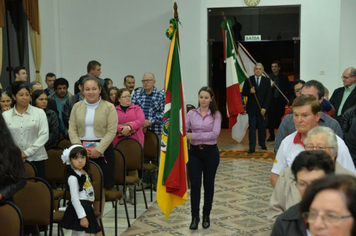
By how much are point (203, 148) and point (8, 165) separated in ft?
7.79

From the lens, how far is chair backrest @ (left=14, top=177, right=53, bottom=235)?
13.5 feet

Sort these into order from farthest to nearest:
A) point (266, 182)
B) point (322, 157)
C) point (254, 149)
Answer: point (254, 149) → point (266, 182) → point (322, 157)

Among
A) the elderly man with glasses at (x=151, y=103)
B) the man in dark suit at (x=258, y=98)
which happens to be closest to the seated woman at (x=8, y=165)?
the elderly man with glasses at (x=151, y=103)

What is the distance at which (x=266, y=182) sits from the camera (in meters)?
7.75

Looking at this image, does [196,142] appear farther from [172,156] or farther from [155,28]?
[155,28]

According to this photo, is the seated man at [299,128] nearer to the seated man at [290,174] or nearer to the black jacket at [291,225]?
the seated man at [290,174]

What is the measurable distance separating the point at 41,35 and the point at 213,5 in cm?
429

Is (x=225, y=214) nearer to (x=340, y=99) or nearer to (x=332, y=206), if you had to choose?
(x=340, y=99)

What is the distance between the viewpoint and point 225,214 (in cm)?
606

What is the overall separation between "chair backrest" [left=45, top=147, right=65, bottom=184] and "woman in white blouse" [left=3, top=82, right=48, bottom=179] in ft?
0.98

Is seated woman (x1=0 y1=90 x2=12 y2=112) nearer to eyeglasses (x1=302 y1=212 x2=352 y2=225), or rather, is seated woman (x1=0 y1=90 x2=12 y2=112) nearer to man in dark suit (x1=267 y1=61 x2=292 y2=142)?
eyeglasses (x1=302 y1=212 x2=352 y2=225)

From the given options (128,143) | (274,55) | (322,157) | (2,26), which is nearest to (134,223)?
(128,143)

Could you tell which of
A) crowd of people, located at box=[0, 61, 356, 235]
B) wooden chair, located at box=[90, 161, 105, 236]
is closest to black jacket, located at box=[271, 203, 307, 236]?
crowd of people, located at box=[0, 61, 356, 235]

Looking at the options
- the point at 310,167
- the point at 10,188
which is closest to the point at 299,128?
the point at 310,167
